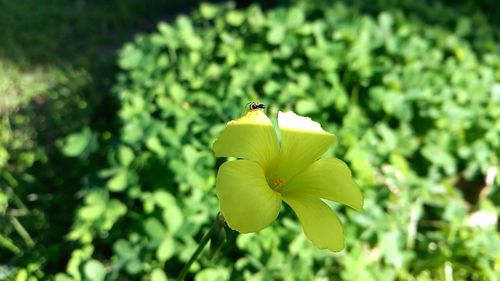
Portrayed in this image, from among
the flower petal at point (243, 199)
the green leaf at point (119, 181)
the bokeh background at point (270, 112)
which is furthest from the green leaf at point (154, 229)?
the flower petal at point (243, 199)

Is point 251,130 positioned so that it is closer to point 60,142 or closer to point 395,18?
point 60,142

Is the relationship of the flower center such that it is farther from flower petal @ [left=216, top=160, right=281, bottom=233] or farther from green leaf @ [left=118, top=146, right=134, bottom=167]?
green leaf @ [left=118, top=146, right=134, bottom=167]

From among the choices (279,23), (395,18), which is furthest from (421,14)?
(279,23)

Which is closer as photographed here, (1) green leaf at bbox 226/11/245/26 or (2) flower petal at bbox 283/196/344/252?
(2) flower petal at bbox 283/196/344/252

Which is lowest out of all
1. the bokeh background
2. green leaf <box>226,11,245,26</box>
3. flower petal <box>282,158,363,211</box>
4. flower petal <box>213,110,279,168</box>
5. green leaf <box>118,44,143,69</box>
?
the bokeh background

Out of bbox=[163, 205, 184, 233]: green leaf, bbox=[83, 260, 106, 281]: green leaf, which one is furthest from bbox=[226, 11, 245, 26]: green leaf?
bbox=[83, 260, 106, 281]: green leaf

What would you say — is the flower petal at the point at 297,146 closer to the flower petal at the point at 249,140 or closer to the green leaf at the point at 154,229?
the flower petal at the point at 249,140
